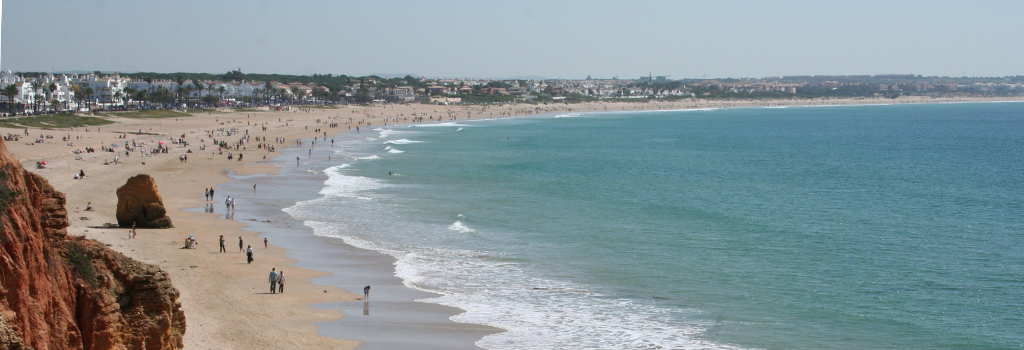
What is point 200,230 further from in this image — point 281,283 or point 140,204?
point 281,283

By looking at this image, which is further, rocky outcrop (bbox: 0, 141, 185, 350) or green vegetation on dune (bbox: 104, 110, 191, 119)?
green vegetation on dune (bbox: 104, 110, 191, 119)

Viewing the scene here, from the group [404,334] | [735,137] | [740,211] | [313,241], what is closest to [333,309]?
[404,334]

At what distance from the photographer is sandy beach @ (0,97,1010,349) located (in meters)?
21.8

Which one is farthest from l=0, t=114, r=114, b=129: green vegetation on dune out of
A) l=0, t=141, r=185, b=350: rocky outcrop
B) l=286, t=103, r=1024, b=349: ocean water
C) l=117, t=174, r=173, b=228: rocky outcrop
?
l=0, t=141, r=185, b=350: rocky outcrop

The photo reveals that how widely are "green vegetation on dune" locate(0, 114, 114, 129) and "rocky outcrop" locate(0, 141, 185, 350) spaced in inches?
2833

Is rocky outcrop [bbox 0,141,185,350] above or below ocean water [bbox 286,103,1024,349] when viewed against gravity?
above

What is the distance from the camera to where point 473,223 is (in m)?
38.3

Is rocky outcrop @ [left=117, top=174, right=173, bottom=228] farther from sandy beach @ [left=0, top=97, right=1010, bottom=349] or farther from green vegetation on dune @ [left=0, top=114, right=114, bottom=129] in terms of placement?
green vegetation on dune @ [left=0, top=114, right=114, bottom=129]

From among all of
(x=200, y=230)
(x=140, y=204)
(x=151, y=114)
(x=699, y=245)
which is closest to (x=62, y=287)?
(x=140, y=204)

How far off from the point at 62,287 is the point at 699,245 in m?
24.1

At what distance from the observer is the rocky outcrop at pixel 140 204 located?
33.2 m

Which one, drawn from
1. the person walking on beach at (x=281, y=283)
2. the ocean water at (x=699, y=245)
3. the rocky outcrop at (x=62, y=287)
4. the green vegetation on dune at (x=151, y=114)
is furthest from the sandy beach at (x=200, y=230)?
the green vegetation on dune at (x=151, y=114)

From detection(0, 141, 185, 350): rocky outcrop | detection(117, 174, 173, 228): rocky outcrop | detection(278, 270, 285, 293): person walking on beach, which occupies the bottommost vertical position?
detection(278, 270, 285, 293): person walking on beach

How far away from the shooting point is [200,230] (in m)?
34.7
